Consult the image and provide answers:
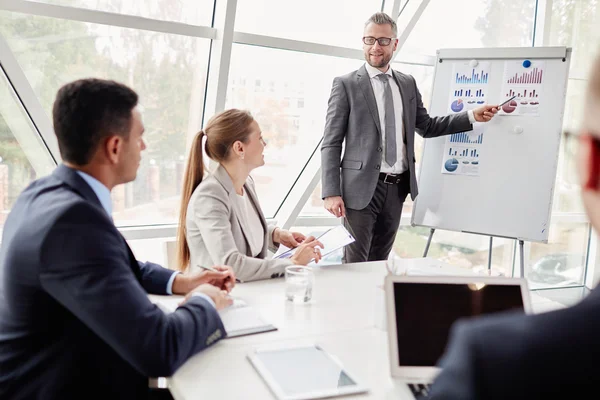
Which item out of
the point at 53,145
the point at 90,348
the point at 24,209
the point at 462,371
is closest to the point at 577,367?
the point at 462,371

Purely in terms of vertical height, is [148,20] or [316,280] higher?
[148,20]

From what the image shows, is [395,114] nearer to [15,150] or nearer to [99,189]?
[15,150]

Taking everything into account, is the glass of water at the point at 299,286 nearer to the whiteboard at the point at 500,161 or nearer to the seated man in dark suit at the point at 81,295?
the seated man in dark suit at the point at 81,295

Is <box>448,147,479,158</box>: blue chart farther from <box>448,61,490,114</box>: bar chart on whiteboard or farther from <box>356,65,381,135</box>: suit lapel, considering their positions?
<box>356,65,381,135</box>: suit lapel

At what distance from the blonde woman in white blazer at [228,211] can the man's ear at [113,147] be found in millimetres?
780

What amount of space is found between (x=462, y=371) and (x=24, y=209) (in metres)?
1.29

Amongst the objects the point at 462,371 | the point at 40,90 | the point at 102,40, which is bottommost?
the point at 462,371

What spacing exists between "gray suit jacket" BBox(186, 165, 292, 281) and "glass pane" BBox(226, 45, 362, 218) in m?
1.97

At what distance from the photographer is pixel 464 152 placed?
13.6 ft

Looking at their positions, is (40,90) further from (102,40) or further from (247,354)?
(247,354)

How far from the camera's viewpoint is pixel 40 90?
11.7ft

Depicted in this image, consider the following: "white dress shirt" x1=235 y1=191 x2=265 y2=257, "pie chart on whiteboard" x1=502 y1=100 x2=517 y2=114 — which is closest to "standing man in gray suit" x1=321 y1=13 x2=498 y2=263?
"pie chart on whiteboard" x1=502 y1=100 x2=517 y2=114

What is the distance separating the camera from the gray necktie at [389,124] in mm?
3721

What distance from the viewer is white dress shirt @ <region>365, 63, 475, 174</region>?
3736 millimetres
